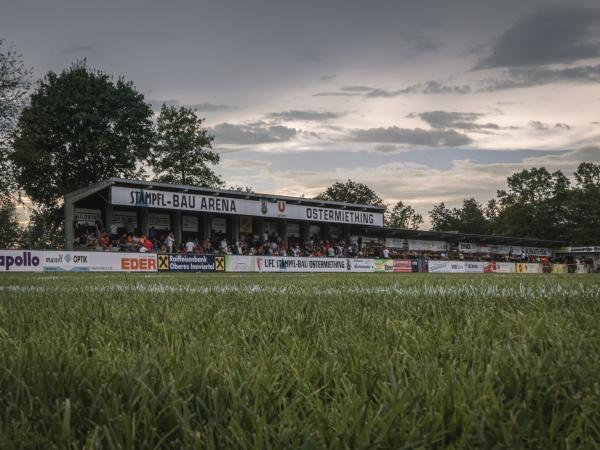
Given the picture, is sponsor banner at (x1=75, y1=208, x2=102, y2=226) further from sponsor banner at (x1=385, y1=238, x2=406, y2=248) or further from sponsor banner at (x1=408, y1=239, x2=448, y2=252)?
sponsor banner at (x1=408, y1=239, x2=448, y2=252)

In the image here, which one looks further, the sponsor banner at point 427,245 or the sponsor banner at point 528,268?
the sponsor banner at point 528,268

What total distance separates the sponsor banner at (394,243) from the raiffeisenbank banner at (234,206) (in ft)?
13.1

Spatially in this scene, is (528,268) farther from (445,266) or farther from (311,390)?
(311,390)

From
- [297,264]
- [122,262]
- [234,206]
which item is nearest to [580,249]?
[297,264]

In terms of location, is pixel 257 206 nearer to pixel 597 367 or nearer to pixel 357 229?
pixel 357 229

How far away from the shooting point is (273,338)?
2686 mm

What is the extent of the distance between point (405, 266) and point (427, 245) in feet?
40.3

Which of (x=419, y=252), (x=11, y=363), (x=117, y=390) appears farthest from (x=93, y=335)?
(x=419, y=252)

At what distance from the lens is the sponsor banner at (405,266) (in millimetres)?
41906

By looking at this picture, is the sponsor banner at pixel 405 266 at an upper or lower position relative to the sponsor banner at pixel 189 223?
lower

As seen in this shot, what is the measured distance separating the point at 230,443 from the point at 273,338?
1.45 m

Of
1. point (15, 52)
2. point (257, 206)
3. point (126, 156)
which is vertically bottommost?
point (257, 206)

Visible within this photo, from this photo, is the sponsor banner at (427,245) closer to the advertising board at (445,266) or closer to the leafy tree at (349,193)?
the advertising board at (445,266)

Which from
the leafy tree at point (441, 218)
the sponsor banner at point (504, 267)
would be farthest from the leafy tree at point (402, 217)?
the sponsor banner at point (504, 267)
